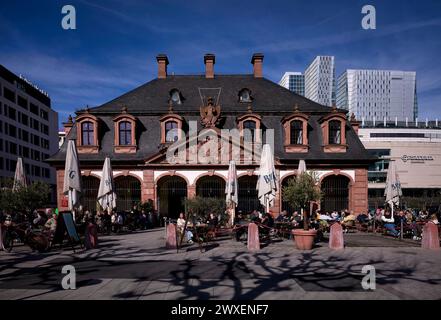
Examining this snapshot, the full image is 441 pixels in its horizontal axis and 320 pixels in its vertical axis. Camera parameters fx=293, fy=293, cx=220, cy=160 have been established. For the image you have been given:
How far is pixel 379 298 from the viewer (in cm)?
598

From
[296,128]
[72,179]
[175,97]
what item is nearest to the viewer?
[72,179]

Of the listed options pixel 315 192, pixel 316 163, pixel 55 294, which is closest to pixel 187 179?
pixel 316 163

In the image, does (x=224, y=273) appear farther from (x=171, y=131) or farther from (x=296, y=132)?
(x=296, y=132)

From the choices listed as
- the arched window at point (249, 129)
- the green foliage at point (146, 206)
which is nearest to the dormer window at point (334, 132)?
the arched window at point (249, 129)

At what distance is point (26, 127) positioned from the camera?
Answer: 56531 mm

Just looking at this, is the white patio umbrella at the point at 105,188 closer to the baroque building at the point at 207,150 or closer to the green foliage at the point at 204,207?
the green foliage at the point at 204,207

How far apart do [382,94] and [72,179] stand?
590ft

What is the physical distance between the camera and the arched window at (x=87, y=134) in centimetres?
2194

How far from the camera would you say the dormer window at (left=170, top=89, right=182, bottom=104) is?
2397cm

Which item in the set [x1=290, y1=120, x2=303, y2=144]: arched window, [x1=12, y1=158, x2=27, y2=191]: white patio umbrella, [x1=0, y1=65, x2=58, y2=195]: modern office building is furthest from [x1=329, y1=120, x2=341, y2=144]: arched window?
[x1=0, y1=65, x2=58, y2=195]: modern office building

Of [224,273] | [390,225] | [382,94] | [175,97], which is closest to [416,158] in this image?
[390,225]

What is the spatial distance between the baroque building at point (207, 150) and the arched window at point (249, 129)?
0.24 ft

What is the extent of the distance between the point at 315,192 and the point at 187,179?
11.4m
